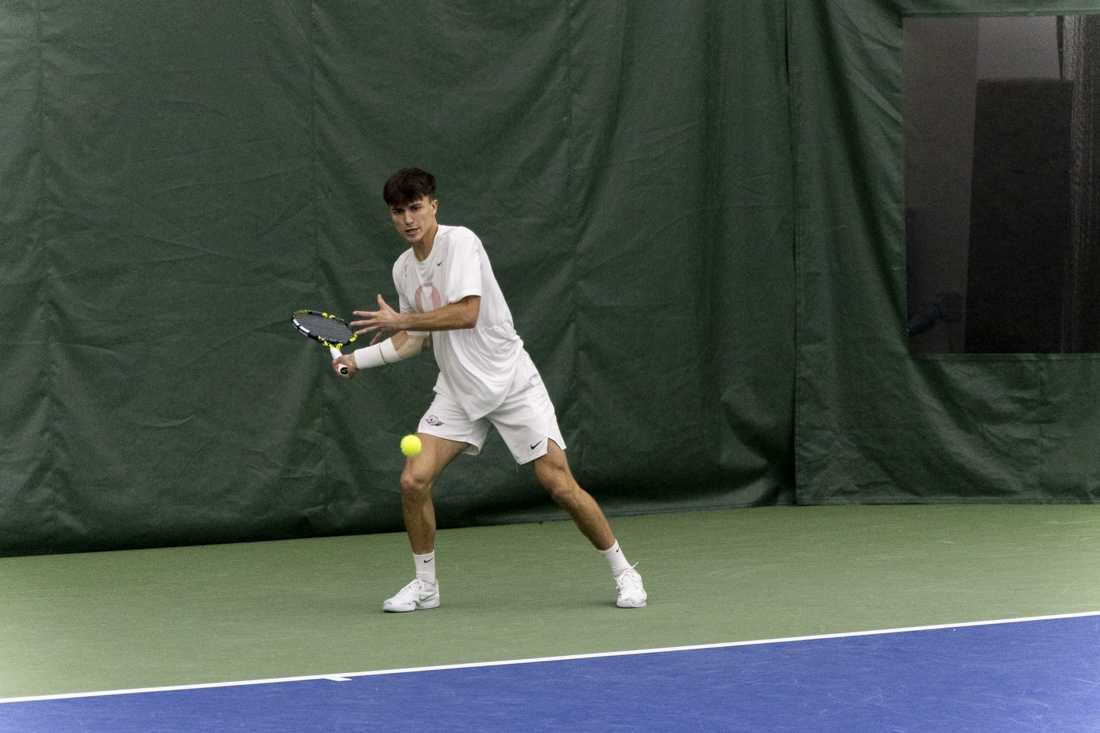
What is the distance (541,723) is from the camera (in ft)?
14.9

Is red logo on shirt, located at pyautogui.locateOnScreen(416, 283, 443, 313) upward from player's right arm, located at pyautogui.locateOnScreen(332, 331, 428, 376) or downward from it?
upward

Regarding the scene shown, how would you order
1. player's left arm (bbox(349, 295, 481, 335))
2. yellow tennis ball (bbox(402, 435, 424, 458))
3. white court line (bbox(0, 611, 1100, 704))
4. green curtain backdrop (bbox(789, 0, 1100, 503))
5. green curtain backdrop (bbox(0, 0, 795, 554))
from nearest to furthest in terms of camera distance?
white court line (bbox(0, 611, 1100, 704)) < player's left arm (bbox(349, 295, 481, 335)) < yellow tennis ball (bbox(402, 435, 424, 458)) < green curtain backdrop (bbox(0, 0, 795, 554)) < green curtain backdrop (bbox(789, 0, 1100, 503))

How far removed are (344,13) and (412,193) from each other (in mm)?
2519

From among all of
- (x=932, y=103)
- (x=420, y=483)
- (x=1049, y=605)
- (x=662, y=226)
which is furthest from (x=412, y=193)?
(x=932, y=103)

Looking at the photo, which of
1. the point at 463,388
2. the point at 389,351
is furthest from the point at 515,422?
the point at 389,351

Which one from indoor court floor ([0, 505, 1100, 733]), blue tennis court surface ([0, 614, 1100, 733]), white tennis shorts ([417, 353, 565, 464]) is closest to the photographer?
blue tennis court surface ([0, 614, 1100, 733])

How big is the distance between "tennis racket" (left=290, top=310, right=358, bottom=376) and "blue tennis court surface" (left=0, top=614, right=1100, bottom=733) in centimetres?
131

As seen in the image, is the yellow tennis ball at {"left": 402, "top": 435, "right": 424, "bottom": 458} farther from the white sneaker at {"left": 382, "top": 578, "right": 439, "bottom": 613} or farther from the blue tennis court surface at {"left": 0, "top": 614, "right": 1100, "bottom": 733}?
the blue tennis court surface at {"left": 0, "top": 614, "right": 1100, "bottom": 733}

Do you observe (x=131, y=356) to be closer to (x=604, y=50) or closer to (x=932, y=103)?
A: (x=604, y=50)

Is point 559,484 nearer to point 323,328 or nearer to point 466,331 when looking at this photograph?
point 466,331

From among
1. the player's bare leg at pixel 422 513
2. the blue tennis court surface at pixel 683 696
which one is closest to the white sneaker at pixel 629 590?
the player's bare leg at pixel 422 513

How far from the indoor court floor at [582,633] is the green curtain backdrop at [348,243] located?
1.08 feet

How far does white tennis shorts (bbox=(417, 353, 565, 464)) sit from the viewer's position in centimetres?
626

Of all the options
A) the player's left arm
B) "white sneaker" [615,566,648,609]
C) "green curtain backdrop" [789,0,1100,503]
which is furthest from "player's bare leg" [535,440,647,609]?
"green curtain backdrop" [789,0,1100,503]
